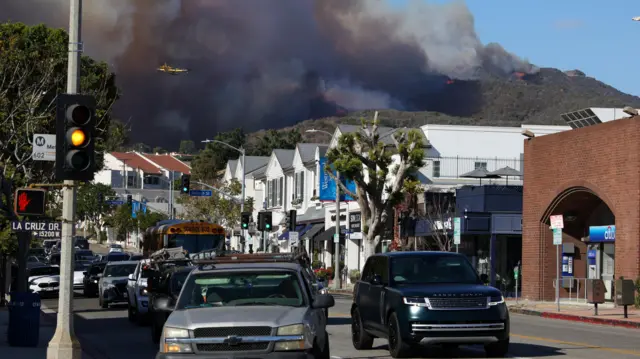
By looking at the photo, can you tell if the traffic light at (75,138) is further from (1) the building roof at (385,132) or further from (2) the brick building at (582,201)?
(1) the building roof at (385,132)

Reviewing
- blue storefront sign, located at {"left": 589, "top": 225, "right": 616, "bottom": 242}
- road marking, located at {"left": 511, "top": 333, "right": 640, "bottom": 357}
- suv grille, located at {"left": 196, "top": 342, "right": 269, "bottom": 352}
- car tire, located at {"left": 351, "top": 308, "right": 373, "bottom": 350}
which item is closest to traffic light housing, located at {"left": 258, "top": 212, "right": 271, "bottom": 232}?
blue storefront sign, located at {"left": 589, "top": 225, "right": 616, "bottom": 242}

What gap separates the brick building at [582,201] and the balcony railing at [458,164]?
16892 mm

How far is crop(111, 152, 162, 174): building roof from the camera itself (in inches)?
6102

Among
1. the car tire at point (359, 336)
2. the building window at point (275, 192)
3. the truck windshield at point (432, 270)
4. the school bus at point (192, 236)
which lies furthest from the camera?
the building window at point (275, 192)

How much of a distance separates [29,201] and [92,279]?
96.4 ft

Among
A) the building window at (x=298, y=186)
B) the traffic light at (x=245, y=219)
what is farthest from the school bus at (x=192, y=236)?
the building window at (x=298, y=186)

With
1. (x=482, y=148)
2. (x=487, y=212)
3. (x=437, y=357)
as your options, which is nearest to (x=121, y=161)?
(x=482, y=148)

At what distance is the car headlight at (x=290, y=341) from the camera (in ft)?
39.7

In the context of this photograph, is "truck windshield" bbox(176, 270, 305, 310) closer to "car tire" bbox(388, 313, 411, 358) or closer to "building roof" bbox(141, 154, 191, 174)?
"car tire" bbox(388, 313, 411, 358)

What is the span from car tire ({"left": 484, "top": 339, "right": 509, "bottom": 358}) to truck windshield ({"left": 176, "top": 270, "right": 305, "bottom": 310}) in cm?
556

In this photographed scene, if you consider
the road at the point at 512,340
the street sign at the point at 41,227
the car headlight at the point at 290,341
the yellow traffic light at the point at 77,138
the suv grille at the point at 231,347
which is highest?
the yellow traffic light at the point at 77,138

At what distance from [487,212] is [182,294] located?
36.6 metres

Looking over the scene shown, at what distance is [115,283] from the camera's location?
37.0 meters

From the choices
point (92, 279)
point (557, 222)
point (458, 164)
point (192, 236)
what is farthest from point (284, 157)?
point (557, 222)
